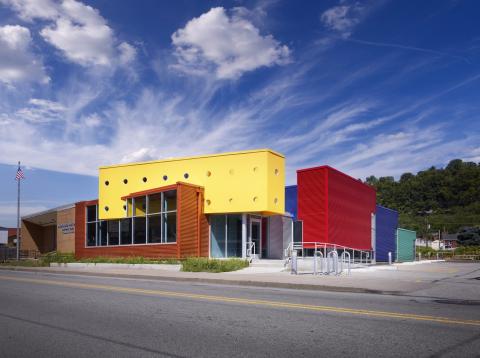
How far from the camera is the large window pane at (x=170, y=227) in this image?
2877 centimetres

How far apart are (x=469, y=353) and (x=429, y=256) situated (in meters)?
61.9

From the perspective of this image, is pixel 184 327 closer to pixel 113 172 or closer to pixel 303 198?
pixel 303 198

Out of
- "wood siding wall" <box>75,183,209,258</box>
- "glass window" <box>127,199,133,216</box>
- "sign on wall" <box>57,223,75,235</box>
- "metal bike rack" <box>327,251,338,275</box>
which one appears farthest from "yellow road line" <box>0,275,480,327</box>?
"sign on wall" <box>57,223,75,235</box>

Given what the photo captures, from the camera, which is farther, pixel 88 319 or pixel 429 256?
pixel 429 256

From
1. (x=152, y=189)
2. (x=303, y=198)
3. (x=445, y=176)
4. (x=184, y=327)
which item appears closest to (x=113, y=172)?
(x=152, y=189)

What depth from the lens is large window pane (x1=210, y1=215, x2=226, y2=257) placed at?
29984 millimetres

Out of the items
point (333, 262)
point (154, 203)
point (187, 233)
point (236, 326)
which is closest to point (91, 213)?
point (154, 203)

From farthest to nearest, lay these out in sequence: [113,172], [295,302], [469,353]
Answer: [113,172]
[295,302]
[469,353]

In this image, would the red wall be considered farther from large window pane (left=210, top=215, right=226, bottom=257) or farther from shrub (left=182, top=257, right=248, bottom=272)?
shrub (left=182, top=257, right=248, bottom=272)

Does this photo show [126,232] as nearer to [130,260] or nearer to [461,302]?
[130,260]

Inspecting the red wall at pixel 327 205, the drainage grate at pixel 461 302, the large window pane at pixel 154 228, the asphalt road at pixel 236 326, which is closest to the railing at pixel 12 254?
the large window pane at pixel 154 228

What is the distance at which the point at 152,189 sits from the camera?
30703 millimetres

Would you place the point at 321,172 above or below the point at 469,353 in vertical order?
above

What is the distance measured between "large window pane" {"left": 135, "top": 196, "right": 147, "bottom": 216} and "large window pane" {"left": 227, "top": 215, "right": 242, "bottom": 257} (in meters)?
5.80
